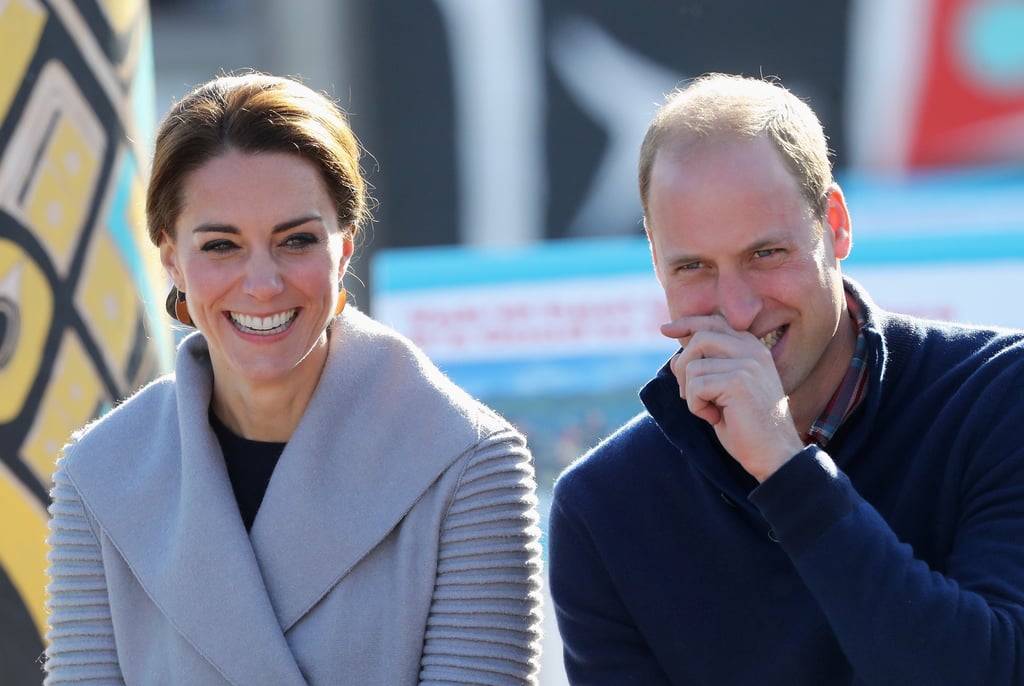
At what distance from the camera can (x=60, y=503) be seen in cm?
282

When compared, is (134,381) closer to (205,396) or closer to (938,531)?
(205,396)

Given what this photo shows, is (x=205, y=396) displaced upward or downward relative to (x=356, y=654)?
upward

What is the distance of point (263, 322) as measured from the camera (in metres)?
2.61

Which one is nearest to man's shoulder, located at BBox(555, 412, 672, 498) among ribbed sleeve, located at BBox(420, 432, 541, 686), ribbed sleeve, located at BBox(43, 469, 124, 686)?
ribbed sleeve, located at BBox(420, 432, 541, 686)

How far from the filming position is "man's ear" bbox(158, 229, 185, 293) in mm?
2701

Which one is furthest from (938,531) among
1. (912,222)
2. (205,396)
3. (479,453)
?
(912,222)

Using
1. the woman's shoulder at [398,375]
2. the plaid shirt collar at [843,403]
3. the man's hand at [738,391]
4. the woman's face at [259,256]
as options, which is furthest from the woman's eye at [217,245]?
the plaid shirt collar at [843,403]

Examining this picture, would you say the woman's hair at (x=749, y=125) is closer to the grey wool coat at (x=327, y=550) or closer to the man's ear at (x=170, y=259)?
the grey wool coat at (x=327, y=550)

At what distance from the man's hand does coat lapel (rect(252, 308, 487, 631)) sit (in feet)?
1.89

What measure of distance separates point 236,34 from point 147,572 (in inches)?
234

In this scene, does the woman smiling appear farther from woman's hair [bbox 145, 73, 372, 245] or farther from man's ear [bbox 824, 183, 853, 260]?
man's ear [bbox 824, 183, 853, 260]

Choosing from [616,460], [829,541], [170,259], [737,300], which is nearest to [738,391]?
[737,300]

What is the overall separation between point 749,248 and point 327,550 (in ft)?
3.21

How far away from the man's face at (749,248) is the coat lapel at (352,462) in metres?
0.59
